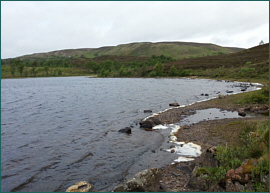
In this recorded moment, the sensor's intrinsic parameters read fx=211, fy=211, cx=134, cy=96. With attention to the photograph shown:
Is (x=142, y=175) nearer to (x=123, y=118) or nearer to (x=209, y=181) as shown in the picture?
(x=209, y=181)

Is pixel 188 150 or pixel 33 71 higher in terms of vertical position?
pixel 33 71

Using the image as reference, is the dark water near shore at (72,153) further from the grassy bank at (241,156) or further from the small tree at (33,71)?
the small tree at (33,71)

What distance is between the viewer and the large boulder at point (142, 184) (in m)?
10.7

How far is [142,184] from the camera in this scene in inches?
424

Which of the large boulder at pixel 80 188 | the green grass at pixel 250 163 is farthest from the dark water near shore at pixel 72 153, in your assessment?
the green grass at pixel 250 163

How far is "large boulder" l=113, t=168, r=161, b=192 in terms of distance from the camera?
1066 cm

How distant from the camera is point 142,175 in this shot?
11.2 meters

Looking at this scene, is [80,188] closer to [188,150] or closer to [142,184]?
[142,184]

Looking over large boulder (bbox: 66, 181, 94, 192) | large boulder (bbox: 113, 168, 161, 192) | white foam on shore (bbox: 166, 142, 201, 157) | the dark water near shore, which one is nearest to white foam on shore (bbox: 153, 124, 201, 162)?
white foam on shore (bbox: 166, 142, 201, 157)

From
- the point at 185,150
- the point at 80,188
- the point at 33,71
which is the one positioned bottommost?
the point at 185,150

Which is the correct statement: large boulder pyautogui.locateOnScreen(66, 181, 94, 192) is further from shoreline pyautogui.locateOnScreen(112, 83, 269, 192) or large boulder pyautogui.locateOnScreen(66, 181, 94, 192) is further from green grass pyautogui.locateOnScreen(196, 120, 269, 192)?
green grass pyautogui.locateOnScreen(196, 120, 269, 192)

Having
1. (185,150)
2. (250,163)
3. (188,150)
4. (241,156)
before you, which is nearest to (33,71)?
(185,150)

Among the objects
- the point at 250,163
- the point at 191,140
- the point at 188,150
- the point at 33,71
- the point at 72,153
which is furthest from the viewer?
the point at 33,71

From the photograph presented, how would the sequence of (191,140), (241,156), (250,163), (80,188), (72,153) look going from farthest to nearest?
(191,140)
(72,153)
(241,156)
(80,188)
(250,163)
